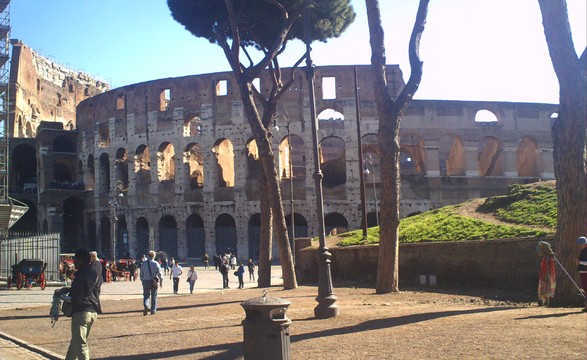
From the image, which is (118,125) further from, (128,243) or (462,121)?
(462,121)

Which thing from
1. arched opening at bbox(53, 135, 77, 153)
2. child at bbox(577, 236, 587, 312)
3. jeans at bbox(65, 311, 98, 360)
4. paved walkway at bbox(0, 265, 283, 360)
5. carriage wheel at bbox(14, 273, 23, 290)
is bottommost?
paved walkway at bbox(0, 265, 283, 360)

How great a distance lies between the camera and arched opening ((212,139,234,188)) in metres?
36.6

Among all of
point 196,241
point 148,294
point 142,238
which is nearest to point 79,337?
point 148,294

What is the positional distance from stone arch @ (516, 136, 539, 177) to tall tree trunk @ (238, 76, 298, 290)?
24205 millimetres

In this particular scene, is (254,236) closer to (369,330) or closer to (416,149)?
(416,149)

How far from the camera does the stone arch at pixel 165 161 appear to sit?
37.4 m

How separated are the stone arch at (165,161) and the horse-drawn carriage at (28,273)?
56.2ft

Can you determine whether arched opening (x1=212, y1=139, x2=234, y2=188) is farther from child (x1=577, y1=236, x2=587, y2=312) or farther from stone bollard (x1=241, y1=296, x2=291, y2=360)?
stone bollard (x1=241, y1=296, x2=291, y2=360)

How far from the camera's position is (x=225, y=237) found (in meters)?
35.4

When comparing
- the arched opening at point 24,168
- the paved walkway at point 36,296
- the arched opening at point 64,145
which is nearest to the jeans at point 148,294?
the paved walkway at point 36,296

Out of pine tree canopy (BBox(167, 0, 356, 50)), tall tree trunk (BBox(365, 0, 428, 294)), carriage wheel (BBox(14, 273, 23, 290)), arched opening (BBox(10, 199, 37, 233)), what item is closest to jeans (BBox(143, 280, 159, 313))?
tall tree trunk (BBox(365, 0, 428, 294))

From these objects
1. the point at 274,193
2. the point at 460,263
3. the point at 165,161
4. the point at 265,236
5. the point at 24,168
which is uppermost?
the point at 24,168

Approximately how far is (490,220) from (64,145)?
3559 cm

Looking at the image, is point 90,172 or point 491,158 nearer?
point 491,158
